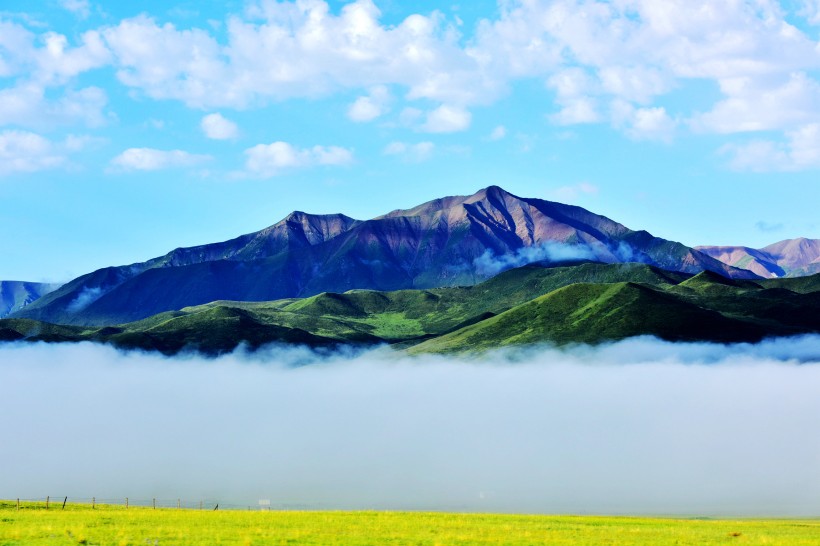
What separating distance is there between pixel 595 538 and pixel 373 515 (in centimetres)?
3452

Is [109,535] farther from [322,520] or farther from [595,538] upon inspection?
[595,538]

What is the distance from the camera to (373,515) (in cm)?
11000

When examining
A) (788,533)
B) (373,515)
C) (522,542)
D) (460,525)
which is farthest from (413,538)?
(788,533)

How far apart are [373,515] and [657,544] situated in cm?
4204

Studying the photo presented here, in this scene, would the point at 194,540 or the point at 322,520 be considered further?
the point at 322,520

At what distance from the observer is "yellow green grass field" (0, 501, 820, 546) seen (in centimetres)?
7381

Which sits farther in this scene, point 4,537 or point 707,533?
point 707,533

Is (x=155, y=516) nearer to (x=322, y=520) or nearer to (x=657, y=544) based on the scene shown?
(x=322, y=520)

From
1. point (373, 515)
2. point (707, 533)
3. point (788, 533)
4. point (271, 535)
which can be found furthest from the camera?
point (373, 515)

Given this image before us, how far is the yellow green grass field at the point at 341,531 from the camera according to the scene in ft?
242

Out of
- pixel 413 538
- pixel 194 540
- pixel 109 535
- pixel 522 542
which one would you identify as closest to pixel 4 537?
pixel 109 535

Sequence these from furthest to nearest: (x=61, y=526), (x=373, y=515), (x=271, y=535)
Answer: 1. (x=373, y=515)
2. (x=61, y=526)
3. (x=271, y=535)

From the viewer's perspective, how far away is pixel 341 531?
8431 cm

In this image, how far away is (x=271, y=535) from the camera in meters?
77.3
